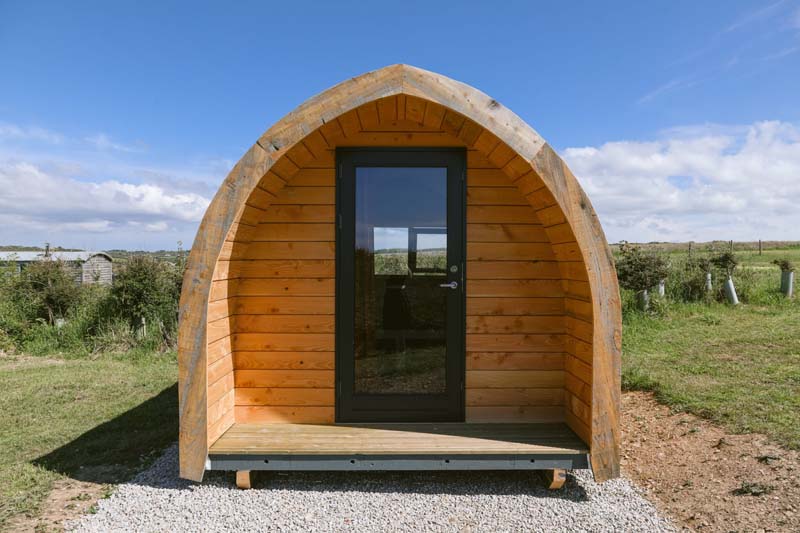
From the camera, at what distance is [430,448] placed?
112 inches

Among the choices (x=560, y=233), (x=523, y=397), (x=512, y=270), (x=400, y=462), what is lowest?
(x=400, y=462)

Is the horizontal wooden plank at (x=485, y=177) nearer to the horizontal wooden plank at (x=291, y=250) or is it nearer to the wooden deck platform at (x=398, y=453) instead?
the horizontal wooden plank at (x=291, y=250)

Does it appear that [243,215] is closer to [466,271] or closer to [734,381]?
[466,271]

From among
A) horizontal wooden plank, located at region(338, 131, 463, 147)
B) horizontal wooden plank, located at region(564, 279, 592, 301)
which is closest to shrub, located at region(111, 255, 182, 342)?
horizontal wooden plank, located at region(338, 131, 463, 147)

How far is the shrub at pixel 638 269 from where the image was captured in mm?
8462

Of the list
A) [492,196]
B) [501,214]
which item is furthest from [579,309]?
[492,196]

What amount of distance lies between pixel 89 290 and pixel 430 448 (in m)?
7.58

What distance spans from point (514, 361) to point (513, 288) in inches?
21.7

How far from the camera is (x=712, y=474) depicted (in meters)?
3.07

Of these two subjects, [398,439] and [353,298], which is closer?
[398,439]

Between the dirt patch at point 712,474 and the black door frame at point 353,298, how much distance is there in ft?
4.70

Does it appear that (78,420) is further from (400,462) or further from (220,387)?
(400,462)

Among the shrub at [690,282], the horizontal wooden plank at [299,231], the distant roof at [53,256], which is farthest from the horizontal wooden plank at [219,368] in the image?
the shrub at [690,282]

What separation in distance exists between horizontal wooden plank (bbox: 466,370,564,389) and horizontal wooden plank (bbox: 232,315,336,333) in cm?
114
